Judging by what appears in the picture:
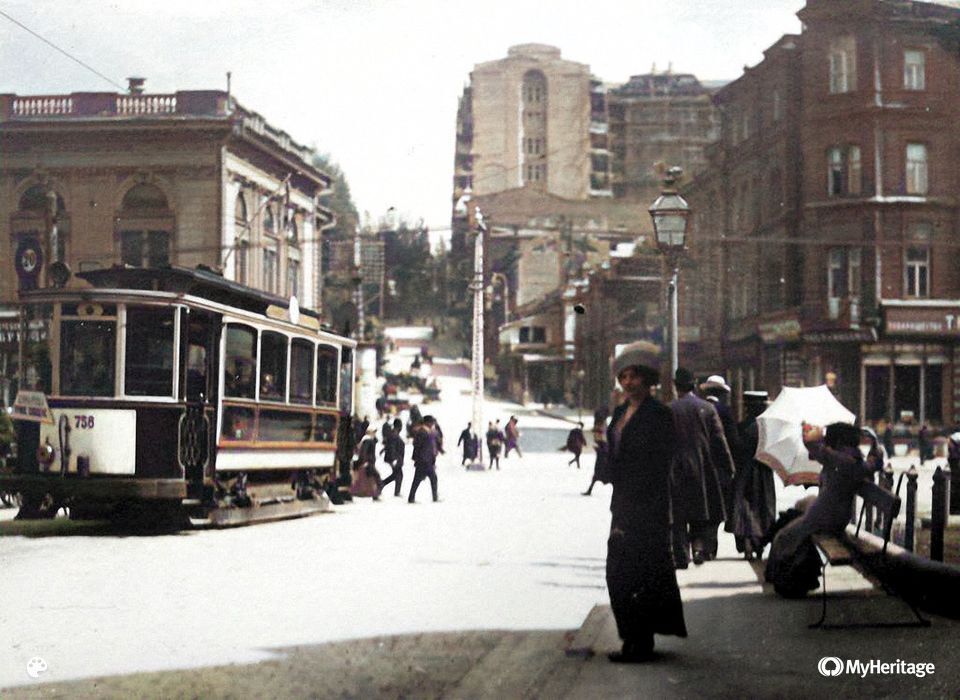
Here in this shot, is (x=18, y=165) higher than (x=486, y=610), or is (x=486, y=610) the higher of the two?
(x=18, y=165)

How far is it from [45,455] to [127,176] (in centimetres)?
411

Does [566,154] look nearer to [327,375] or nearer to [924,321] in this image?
[924,321]

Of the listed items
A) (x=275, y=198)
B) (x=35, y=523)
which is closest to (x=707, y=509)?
(x=275, y=198)

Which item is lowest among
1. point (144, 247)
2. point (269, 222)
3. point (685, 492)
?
point (685, 492)

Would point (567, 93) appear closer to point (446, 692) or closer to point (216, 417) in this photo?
point (446, 692)

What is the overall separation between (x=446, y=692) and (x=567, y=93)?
4211 mm

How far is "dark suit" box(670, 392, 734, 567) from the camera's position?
10.0 meters

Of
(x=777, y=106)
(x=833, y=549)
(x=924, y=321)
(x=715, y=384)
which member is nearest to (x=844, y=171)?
(x=777, y=106)

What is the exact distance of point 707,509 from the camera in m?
10.2

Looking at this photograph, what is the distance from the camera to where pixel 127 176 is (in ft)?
29.3

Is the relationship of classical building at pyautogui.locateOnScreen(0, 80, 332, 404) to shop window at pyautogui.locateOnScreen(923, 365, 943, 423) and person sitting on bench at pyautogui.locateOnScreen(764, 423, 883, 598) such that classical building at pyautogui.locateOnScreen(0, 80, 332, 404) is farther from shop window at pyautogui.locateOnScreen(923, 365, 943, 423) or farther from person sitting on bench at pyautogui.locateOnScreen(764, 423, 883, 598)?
shop window at pyautogui.locateOnScreen(923, 365, 943, 423)

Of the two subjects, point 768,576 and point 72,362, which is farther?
point 72,362

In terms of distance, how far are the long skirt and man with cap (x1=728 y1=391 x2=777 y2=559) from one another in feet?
14.1

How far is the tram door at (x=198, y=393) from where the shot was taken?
1338 centimetres
